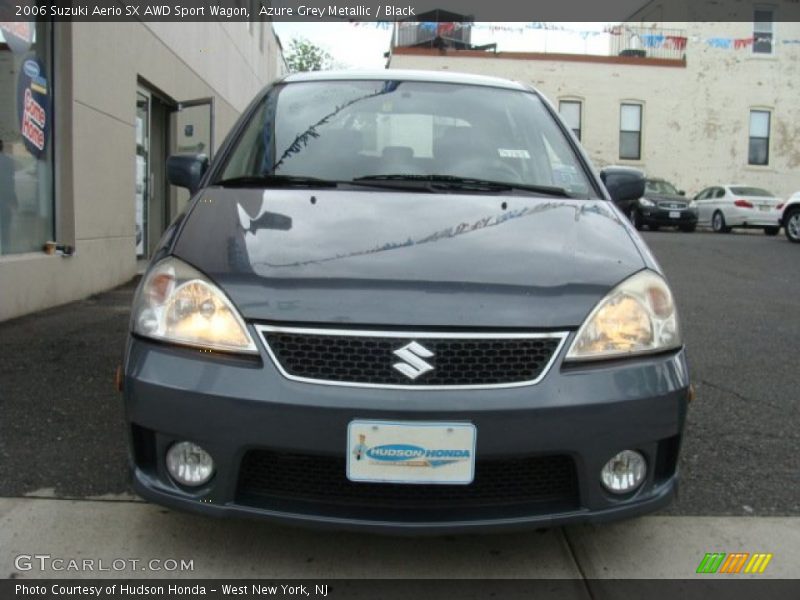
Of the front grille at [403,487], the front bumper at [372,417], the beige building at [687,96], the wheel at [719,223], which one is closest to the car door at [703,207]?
the wheel at [719,223]

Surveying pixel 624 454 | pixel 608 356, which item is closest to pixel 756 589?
pixel 624 454

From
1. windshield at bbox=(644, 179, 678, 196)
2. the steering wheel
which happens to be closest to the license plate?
the steering wheel

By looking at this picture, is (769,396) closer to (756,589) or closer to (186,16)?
(756,589)

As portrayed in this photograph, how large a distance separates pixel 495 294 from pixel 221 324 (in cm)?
80

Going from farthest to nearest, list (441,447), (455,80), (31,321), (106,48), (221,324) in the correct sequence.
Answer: (106,48), (31,321), (455,80), (221,324), (441,447)

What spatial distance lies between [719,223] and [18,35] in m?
18.4

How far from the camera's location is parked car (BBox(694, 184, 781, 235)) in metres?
19.2

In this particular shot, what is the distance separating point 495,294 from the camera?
2195 millimetres

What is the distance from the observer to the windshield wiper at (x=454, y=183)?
2998mm

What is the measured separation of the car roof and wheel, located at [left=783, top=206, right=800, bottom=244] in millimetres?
13098

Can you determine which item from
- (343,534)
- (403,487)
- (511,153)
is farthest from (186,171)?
(403,487)

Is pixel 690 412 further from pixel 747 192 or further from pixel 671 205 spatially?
pixel 747 192

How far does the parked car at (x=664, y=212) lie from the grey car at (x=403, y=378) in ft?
59.7

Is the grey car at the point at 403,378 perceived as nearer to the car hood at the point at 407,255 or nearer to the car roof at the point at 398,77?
the car hood at the point at 407,255
